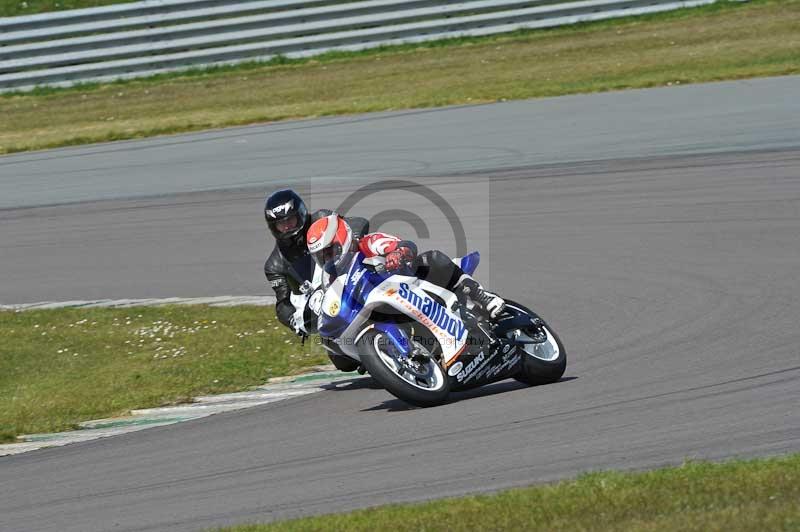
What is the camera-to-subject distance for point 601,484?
20.0ft

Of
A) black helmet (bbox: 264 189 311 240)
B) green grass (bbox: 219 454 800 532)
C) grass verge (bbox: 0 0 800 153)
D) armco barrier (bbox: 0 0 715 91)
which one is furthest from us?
armco barrier (bbox: 0 0 715 91)

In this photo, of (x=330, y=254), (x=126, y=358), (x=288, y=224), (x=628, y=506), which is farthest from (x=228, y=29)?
(x=628, y=506)

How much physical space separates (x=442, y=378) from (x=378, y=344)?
0.52 m

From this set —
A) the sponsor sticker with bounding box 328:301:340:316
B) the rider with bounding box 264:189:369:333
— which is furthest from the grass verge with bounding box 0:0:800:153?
the sponsor sticker with bounding box 328:301:340:316

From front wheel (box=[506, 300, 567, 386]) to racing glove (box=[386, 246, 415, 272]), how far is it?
0.87 metres

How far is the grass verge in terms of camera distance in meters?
22.3

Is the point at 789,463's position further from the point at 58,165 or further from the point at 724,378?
the point at 58,165

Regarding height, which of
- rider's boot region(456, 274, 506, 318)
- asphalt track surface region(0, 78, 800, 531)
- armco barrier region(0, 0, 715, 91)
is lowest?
asphalt track surface region(0, 78, 800, 531)

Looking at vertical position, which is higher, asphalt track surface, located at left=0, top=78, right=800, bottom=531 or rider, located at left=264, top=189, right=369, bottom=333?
rider, located at left=264, top=189, right=369, bottom=333

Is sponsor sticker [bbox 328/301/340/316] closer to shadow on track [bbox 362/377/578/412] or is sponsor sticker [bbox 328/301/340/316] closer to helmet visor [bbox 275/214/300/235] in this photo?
shadow on track [bbox 362/377/578/412]

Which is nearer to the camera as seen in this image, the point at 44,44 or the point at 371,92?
the point at 371,92

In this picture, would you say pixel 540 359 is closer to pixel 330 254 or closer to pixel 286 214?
pixel 330 254

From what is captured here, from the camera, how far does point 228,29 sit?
26.2 metres

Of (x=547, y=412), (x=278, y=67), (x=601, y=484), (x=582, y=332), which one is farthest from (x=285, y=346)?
(x=278, y=67)
